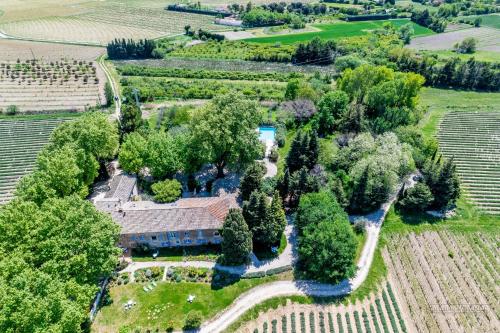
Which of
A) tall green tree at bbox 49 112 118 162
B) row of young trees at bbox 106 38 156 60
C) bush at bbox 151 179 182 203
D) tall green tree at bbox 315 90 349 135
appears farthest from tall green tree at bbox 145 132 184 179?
row of young trees at bbox 106 38 156 60

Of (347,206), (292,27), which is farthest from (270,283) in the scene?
(292,27)

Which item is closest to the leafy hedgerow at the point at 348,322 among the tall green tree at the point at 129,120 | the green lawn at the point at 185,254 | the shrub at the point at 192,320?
the shrub at the point at 192,320

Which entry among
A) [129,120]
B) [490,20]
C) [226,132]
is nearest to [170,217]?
[226,132]

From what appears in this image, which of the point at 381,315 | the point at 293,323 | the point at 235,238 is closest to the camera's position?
the point at 293,323

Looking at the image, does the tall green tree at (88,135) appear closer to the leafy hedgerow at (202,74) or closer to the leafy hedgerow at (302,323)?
the leafy hedgerow at (302,323)

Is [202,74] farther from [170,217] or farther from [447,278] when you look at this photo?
[447,278]

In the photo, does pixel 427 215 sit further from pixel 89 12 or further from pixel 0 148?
pixel 89 12

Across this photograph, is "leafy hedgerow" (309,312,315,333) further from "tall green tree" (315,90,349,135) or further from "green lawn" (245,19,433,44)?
"green lawn" (245,19,433,44)
